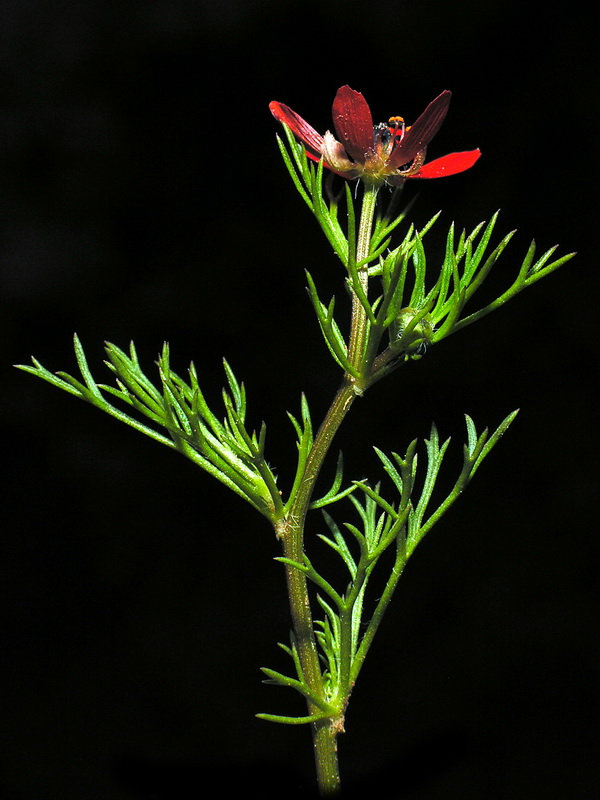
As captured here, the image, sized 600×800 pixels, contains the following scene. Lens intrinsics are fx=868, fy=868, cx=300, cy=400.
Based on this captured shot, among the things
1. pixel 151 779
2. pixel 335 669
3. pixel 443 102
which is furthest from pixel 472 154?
pixel 151 779

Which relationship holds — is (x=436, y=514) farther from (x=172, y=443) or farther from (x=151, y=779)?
(x=151, y=779)

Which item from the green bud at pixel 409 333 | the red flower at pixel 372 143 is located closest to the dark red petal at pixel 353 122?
the red flower at pixel 372 143

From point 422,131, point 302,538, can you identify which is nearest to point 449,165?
point 422,131

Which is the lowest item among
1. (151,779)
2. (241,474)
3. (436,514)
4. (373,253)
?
(151,779)

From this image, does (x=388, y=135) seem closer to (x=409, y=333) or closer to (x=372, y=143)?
(x=372, y=143)

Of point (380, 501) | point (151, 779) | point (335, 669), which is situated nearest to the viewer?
point (380, 501)

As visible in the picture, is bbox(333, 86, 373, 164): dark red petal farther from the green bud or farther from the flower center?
the green bud

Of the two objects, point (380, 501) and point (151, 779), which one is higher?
point (380, 501)
